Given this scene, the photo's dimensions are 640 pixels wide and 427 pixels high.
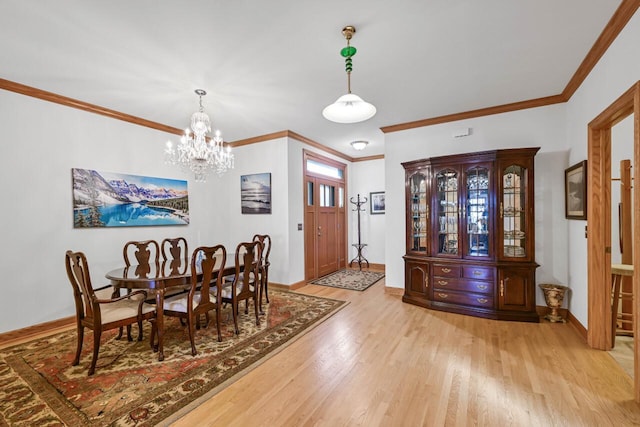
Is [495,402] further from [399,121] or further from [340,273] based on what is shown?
[340,273]

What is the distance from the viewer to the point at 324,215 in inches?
237

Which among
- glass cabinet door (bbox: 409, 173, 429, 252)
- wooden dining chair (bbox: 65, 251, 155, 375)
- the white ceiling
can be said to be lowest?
wooden dining chair (bbox: 65, 251, 155, 375)

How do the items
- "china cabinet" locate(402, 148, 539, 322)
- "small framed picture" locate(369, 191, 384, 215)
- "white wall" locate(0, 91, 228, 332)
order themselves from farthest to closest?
"small framed picture" locate(369, 191, 384, 215)
"china cabinet" locate(402, 148, 539, 322)
"white wall" locate(0, 91, 228, 332)

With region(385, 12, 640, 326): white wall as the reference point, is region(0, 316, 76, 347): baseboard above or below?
below

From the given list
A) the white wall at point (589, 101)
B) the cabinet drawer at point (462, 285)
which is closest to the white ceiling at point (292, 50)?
the white wall at point (589, 101)

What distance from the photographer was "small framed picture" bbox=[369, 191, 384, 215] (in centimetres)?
661

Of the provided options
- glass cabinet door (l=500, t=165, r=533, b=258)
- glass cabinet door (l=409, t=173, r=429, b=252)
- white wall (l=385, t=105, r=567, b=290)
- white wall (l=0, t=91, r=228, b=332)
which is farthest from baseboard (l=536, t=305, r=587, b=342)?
white wall (l=0, t=91, r=228, b=332)

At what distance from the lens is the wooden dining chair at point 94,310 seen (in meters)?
2.27

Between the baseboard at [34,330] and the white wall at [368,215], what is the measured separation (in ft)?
17.1

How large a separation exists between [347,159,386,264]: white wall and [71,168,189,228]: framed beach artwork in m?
3.86

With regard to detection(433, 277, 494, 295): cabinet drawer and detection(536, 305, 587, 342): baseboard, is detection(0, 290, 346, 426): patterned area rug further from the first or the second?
detection(536, 305, 587, 342): baseboard

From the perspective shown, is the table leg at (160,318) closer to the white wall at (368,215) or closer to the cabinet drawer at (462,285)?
the cabinet drawer at (462,285)

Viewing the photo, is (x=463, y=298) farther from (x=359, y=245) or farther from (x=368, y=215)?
(x=368, y=215)

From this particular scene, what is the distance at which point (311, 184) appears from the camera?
223 inches
